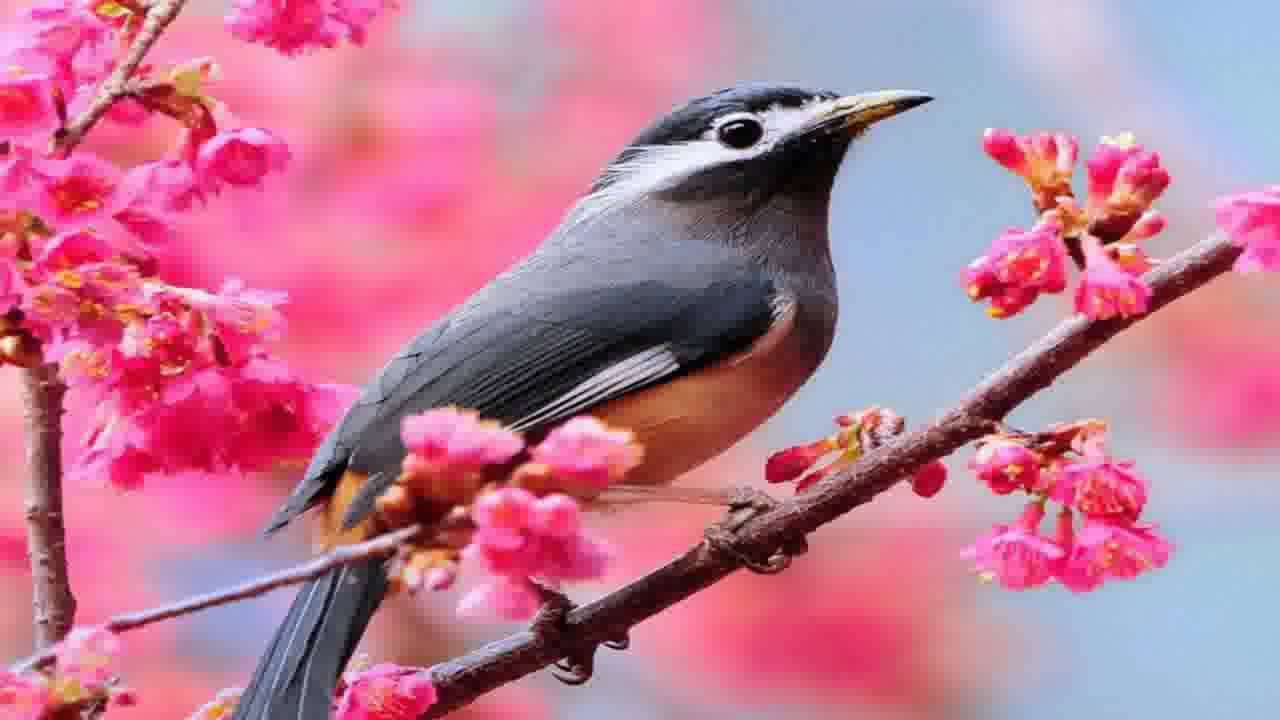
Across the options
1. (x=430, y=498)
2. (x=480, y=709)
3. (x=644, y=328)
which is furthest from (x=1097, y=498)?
(x=480, y=709)

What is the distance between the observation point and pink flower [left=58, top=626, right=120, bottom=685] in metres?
1.04

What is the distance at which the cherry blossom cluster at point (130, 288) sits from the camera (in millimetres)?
1229

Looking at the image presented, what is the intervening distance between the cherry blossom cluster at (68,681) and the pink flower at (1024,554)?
646mm

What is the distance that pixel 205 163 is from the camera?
1.37m

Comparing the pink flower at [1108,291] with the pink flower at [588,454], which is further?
the pink flower at [1108,291]

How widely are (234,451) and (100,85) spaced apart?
321 mm

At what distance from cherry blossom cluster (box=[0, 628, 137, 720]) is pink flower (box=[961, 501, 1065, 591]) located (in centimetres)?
65

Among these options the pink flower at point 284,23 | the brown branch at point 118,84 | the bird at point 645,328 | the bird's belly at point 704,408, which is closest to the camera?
the brown branch at point 118,84

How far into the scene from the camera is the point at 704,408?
1.83 metres

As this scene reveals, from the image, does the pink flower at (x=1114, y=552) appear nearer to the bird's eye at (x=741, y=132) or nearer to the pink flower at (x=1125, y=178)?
the pink flower at (x=1125, y=178)

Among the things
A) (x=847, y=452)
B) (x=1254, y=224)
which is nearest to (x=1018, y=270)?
(x=1254, y=224)

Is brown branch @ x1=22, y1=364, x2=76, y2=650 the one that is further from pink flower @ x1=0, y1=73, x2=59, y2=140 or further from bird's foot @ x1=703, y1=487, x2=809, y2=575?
bird's foot @ x1=703, y1=487, x2=809, y2=575

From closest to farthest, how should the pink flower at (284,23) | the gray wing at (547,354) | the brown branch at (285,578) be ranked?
the brown branch at (285,578) → the pink flower at (284,23) → the gray wing at (547,354)

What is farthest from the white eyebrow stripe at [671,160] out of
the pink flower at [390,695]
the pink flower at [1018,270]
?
the pink flower at [390,695]
